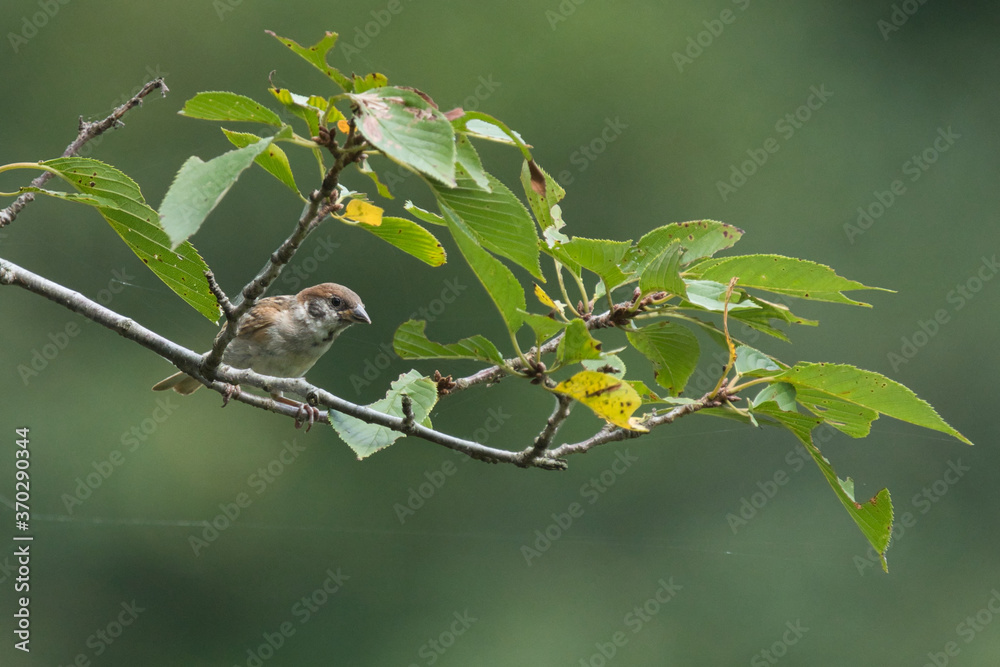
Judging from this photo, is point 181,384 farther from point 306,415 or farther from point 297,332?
point 306,415

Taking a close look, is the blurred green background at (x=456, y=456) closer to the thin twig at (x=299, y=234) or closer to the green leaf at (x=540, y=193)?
the thin twig at (x=299, y=234)

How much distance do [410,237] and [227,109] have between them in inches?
23.4

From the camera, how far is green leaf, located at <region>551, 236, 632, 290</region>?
226cm

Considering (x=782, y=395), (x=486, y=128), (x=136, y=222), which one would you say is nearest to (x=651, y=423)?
(x=782, y=395)

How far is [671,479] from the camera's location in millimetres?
17219

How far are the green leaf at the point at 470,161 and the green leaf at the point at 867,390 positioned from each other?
89 cm

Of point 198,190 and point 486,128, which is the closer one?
point 198,190

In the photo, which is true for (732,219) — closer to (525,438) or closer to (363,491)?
(525,438)

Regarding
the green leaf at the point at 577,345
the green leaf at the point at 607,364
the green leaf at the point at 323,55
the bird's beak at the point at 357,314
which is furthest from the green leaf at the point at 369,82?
the bird's beak at the point at 357,314

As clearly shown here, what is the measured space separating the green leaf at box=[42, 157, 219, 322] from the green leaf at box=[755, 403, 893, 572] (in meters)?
1.49

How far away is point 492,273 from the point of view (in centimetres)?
210

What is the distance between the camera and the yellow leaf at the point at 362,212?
7.28 ft

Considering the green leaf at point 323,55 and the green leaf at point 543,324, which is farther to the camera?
the green leaf at point 543,324

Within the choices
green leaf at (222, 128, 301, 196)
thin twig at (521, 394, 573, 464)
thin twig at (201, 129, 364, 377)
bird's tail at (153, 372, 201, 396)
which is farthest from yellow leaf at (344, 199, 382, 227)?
bird's tail at (153, 372, 201, 396)
